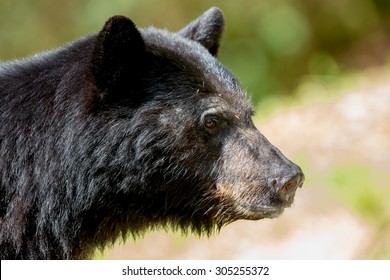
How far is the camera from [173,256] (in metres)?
9.09

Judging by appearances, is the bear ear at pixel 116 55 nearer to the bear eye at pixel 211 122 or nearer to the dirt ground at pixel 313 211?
the bear eye at pixel 211 122

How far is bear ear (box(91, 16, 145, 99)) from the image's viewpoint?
4.90m

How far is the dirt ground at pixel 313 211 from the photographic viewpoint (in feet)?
28.2

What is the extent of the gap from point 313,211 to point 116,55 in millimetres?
4645

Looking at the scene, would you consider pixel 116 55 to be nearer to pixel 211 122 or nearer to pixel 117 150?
pixel 117 150

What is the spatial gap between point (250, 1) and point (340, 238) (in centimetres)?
Answer: 735

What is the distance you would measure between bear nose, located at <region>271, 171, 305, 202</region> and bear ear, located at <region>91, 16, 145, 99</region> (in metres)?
0.97

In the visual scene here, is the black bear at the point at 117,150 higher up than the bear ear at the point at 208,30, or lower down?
lower down

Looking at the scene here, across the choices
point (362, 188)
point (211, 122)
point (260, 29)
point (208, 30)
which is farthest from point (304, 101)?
point (211, 122)

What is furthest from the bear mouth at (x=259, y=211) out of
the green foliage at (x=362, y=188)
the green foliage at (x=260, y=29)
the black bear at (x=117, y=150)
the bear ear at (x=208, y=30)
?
the green foliage at (x=260, y=29)

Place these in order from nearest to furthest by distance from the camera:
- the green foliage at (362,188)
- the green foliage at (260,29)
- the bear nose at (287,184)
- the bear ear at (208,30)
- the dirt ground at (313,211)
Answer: the bear nose at (287,184)
the bear ear at (208,30)
the dirt ground at (313,211)
the green foliage at (362,188)
the green foliage at (260,29)

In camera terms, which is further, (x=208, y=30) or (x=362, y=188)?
(x=362, y=188)

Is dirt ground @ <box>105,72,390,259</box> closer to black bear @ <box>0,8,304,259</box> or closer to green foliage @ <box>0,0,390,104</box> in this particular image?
green foliage @ <box>0,0,390,104</box>

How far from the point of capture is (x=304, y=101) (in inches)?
436
